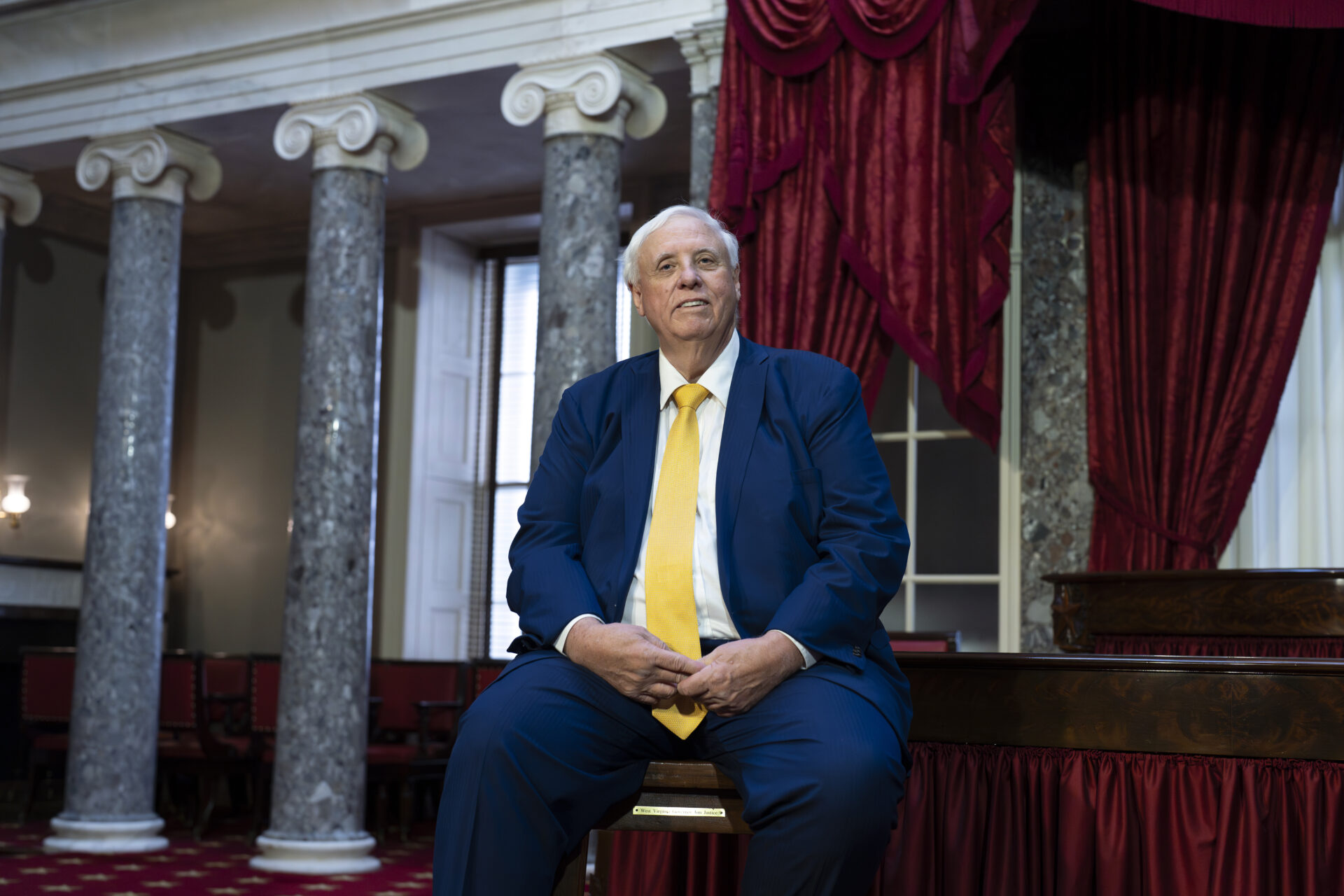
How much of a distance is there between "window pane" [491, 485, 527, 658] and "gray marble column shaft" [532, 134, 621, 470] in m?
3.70

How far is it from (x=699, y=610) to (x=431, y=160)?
699 cm

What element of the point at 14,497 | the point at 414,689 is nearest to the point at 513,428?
the point at 414,689

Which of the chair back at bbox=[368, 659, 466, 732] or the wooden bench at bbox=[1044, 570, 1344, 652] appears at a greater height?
the wooden bench at bbox=[1044, 570, 1344, 652]

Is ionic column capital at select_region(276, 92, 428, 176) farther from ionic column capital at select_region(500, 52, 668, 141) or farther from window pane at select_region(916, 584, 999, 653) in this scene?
window pane at select_region(916, 584, 999, 653)

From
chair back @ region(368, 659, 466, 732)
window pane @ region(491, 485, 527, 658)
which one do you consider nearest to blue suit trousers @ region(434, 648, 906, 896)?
chair back @ region(368, 659, 466, 732)

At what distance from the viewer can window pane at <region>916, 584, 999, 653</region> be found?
21.2ft

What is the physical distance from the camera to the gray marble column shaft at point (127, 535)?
7312 millimetres

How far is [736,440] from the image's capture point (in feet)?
7.86

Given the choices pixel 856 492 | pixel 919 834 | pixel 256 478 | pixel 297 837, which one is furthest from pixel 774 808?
pixel 256 478

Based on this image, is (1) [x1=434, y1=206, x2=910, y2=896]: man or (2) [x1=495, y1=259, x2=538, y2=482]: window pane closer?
(1) [x1=434, y1=206, x2=910, y2=896]: man

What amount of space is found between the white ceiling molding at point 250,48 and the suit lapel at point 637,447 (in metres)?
4.04

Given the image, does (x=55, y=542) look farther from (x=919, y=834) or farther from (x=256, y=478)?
(x=919, y=834)

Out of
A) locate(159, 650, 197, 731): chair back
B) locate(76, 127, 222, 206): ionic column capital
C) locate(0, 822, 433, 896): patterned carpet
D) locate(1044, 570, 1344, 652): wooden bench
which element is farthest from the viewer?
locate(159, 650, 197, 731): chair back

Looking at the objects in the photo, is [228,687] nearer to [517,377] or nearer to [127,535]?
[127,535]
